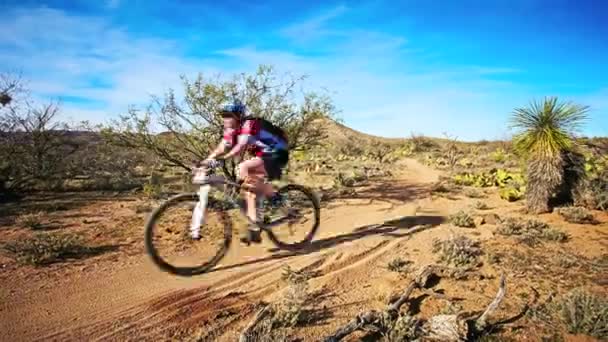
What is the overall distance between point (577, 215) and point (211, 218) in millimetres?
7767

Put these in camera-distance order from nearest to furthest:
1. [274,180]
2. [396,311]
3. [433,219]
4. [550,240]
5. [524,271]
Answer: [396,311], [524,271], [274,180], [550,240], [433,219]

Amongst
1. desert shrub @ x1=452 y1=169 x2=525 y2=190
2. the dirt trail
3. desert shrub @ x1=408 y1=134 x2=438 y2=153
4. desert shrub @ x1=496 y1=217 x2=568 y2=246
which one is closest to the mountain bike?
the dirt trail

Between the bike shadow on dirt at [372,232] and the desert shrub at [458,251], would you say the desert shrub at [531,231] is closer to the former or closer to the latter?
the desert shrub at [458,251]

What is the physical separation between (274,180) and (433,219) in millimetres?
4431

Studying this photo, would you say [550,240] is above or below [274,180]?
below

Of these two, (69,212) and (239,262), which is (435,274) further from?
(69,212)

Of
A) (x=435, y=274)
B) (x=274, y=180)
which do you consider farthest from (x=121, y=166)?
(x=435, y=274)

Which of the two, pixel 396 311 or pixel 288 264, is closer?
A: pixel 396 311

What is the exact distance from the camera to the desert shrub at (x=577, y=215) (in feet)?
26.6

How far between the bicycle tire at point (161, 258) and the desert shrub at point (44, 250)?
79.0 inches

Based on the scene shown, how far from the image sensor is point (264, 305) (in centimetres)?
437

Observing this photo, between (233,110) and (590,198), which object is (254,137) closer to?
(233,110)

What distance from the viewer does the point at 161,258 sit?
5.21m

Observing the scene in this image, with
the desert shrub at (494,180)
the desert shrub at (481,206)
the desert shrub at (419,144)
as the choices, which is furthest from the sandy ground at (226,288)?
the desert shrub at (419,144)
